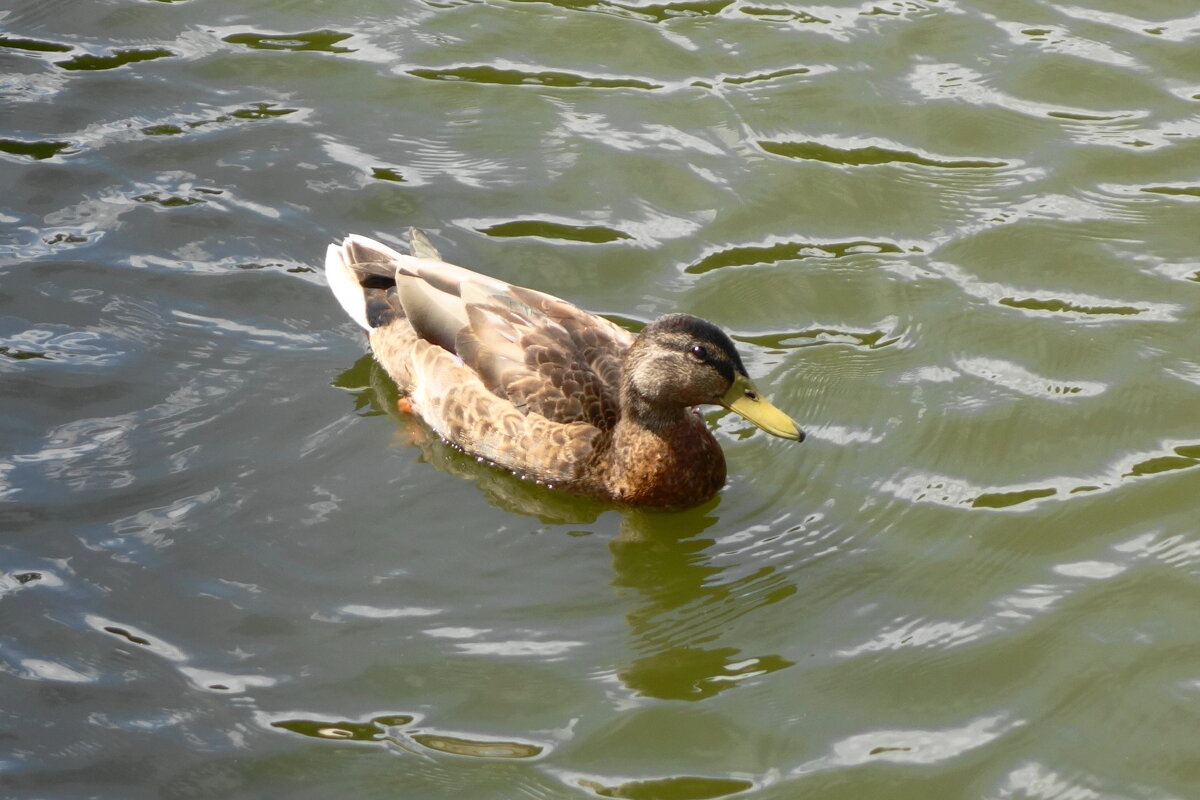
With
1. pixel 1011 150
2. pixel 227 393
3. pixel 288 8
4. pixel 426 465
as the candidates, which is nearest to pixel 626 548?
pixel 426 465

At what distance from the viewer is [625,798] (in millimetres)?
5848

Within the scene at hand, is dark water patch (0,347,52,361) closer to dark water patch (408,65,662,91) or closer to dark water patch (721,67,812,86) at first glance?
dark water patch (408,65,662,91)

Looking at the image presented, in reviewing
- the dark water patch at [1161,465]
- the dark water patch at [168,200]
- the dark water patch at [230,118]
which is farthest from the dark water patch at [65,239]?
the dark water patch at [1161,465]

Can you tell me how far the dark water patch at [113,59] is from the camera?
10.3 meters

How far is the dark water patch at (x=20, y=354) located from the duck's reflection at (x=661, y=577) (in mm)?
1583

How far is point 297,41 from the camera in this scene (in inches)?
420

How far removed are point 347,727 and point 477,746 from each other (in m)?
0.53

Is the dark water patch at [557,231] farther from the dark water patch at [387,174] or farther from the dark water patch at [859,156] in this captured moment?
the dark water patch at [859,156]

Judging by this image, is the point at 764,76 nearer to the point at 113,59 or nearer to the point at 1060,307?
the point at 1060,307

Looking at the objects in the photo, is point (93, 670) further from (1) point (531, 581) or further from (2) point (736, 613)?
(2) point (736, 613)

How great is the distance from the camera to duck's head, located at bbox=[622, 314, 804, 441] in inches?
283

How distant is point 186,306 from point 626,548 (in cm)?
299

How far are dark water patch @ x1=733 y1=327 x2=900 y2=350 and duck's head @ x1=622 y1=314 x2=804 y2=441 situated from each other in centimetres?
99

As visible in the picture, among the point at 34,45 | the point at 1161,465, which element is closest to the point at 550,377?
the point at 1161,465
